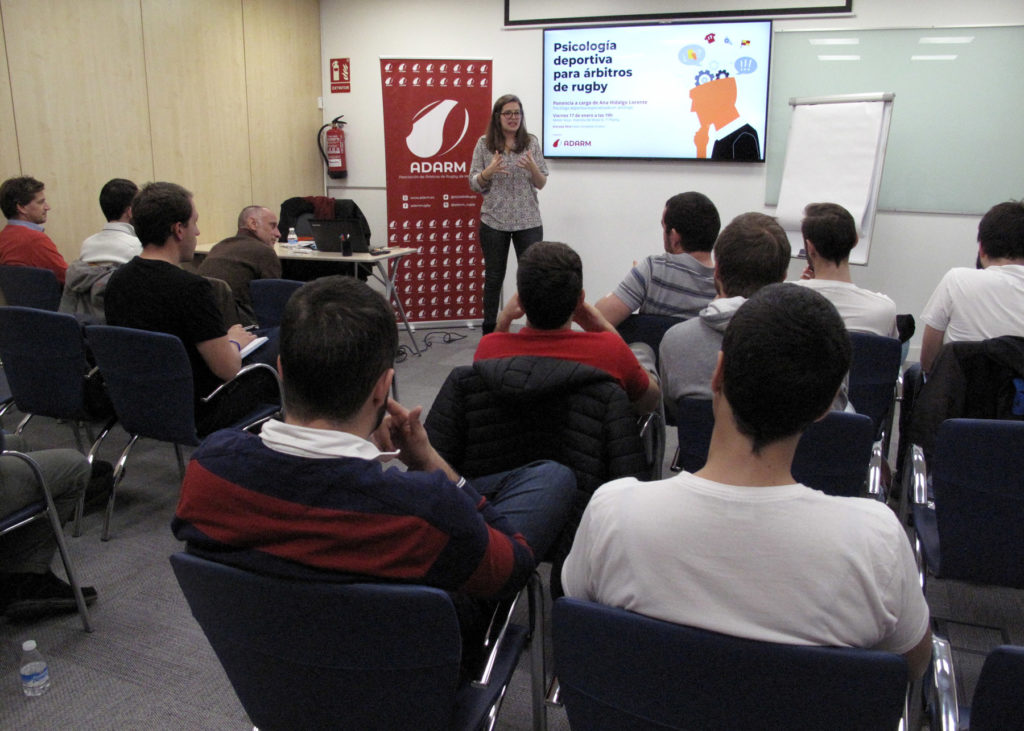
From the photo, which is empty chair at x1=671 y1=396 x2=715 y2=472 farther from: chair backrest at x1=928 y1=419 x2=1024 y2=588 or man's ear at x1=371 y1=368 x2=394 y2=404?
man's ear at x1=371 y1=368 x2=394 y2=404

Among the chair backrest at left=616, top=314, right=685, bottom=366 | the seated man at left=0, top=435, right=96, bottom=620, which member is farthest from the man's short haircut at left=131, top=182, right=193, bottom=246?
the chair backrest at left=616, top=314, right=685, bottom=366

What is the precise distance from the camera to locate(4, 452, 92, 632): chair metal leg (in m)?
2.05

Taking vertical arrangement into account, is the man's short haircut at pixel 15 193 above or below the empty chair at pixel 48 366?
above

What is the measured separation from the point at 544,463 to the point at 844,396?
0.97 metres

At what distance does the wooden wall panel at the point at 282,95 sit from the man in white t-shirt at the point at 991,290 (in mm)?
5158

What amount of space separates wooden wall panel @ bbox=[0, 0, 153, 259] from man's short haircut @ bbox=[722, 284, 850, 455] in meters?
4.67

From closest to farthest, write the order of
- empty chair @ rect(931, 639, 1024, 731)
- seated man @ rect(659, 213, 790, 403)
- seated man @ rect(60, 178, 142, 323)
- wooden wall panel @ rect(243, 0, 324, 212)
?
empty chair @ rect(931, 639, 1024, 731)
seated man @ rect(659, 213, 790, 403)
seated man @ rect(60, 178, 142, 323)
wooden wall panel @ rect(243, 0, 324, 212)

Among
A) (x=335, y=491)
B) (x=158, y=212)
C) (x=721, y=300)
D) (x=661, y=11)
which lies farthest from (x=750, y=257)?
(x=661, y=11)

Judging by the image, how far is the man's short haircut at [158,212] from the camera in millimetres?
2723

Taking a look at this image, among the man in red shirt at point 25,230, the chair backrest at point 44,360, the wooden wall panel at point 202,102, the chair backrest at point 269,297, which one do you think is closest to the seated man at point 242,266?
the chair backrest at point 269,297

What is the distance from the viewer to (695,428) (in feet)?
6.44

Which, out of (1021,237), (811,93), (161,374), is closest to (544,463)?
(161,374)

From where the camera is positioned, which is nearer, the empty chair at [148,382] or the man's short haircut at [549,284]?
the man's short haircut at [549,284]

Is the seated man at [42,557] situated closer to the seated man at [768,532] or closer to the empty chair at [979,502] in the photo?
the seated man at [768,532]
